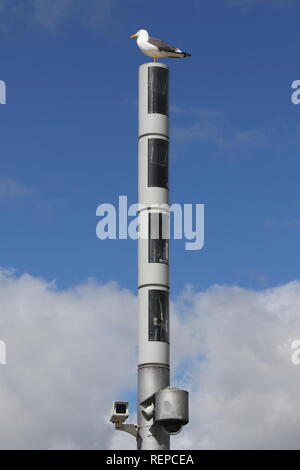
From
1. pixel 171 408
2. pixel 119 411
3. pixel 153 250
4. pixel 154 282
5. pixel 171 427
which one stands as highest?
pixel 153 250

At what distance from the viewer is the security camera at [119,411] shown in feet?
125

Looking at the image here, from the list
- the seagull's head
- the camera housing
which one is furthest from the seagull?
the camera housing

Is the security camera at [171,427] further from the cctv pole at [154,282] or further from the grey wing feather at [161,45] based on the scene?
the grey wing feather at [161,45]

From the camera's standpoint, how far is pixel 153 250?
4022 cm

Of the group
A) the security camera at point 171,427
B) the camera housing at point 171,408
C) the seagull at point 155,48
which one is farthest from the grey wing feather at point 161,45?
the security camera at point 171,427

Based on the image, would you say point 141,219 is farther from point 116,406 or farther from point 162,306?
point 116,406

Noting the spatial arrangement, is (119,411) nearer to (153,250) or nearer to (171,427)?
(171,427)

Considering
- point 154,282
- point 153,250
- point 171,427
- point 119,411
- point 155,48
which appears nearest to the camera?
point 171,427

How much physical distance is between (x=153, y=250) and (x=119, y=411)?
→ 23.6ft

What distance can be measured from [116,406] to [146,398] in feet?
4.29

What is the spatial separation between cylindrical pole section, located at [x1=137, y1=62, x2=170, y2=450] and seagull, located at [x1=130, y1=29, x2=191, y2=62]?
675 millimetres

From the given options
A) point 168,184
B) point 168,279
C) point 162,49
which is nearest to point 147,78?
point 162,49

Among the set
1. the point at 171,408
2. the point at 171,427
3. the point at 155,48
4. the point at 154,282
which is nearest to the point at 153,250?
the point at 154,282

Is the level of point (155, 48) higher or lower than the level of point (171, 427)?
higher
